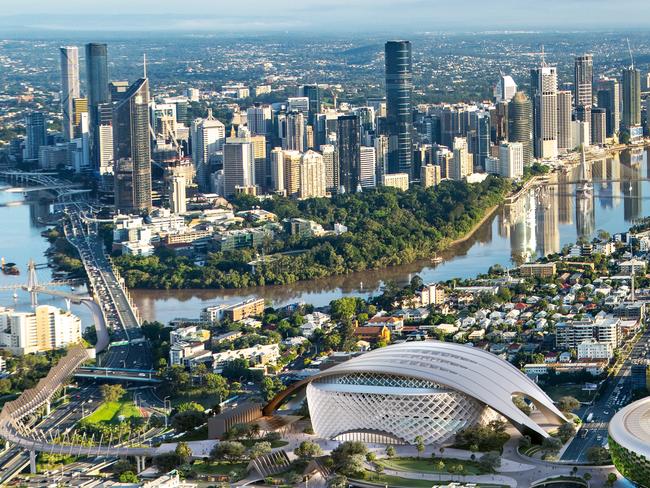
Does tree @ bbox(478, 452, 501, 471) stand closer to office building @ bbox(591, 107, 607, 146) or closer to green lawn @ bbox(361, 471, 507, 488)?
green lawn @ bbox(361, 471, 507, 488)

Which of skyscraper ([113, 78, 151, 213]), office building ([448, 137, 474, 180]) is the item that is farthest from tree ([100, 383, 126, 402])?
A: office building ([448, 137, 474, 180])

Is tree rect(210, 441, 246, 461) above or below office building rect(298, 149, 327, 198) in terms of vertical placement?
below

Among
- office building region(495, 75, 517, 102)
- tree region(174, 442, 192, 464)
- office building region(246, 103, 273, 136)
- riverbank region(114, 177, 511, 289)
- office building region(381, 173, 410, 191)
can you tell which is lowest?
tree region(174, 442, 192, 464)

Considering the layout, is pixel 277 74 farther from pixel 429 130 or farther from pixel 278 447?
pixel 278 447

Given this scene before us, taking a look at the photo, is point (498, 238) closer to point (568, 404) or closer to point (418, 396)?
point (568, 404)

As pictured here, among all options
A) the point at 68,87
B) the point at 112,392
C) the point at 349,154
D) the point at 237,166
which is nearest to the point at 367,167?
the point at 349,154

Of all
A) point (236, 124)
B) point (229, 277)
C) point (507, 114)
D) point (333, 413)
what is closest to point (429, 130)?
point (507, 114)

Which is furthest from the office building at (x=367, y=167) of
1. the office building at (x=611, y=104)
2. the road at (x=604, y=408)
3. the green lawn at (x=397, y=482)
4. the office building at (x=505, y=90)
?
the green lawn at (x=397, y=482)

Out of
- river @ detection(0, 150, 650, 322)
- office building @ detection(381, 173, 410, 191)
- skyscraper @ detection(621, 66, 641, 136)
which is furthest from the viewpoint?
skyscraper @ detection(621, 66, 641, 136)
